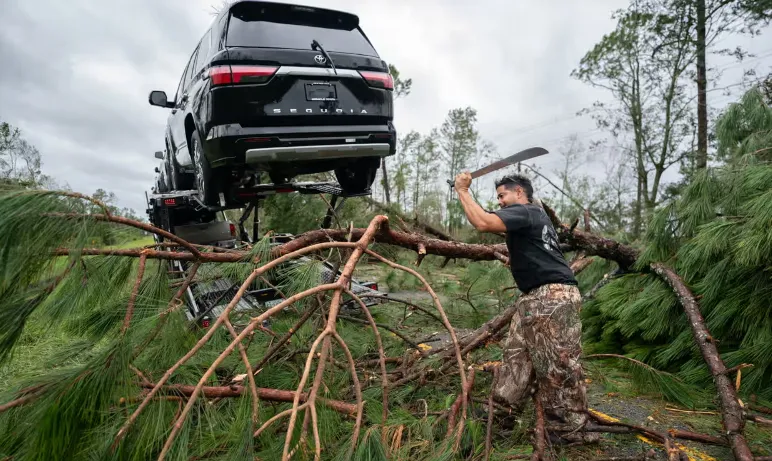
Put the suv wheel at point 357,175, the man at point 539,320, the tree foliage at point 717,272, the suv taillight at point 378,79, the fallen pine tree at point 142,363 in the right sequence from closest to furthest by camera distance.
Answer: the fallen pine tree at point 142,363 < the man at point 539,320 < the tree foliage at point 717,272 < the suv taillight at point 378,79 < the suv wheel at point 357,175

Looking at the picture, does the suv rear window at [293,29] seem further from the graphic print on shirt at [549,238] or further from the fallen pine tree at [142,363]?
the graphic print on shirt at [549,238]

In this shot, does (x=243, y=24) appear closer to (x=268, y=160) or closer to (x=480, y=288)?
(x=268, y=160)

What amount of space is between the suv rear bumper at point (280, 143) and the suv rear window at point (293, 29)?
0.77m

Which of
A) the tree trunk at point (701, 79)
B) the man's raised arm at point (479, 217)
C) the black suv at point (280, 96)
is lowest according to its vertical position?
the man's raised arm at point (479, 217)

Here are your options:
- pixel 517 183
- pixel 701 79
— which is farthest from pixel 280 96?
pixel 701 79

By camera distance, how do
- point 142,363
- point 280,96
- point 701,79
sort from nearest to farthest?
point 142,363 < point 280,96 < point 701,79

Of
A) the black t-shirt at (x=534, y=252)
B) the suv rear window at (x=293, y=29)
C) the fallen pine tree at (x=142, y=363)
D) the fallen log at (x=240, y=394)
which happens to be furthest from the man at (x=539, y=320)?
the suv rear window at (x=293, y=29)

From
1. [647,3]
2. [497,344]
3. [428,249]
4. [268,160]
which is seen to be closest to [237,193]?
[268,160]

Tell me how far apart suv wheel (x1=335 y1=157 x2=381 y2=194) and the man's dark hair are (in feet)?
7.67

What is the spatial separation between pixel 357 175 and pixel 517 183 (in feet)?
8.75

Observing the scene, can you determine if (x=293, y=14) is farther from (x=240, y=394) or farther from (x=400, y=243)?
(x=240, y=394)

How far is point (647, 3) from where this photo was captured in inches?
523

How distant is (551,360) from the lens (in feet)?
8.41

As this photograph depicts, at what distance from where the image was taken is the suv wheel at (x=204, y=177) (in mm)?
4238
